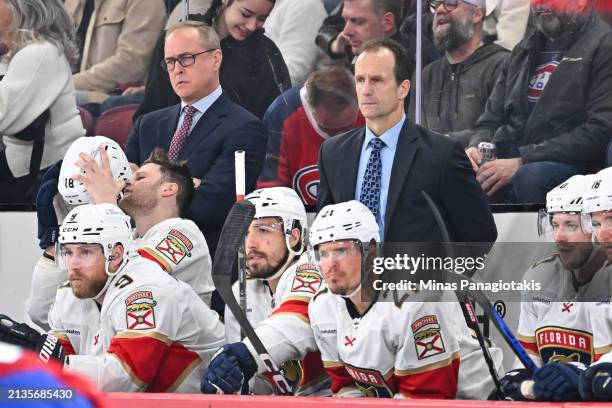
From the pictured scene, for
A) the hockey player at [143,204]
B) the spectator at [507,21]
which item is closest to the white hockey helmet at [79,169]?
the hockey player at [143,204]

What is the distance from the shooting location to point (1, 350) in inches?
39.0

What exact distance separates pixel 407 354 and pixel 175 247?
129 centimetres

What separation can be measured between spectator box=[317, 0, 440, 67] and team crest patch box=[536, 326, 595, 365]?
1.61m

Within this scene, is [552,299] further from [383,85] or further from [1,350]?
[1,350]

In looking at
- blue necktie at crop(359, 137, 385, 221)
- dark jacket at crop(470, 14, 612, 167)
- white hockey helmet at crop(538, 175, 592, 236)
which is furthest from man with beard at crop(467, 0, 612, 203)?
white hockey helmet at crop(538, 175, 592, 236)

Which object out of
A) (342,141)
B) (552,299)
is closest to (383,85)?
(342,141)

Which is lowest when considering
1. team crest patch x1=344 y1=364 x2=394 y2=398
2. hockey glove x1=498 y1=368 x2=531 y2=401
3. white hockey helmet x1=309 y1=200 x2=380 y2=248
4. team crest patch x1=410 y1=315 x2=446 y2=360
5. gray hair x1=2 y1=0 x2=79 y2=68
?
team crest patch x1=344 y1=364 x2=394 y2=398

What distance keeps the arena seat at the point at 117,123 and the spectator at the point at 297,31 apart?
0.81m

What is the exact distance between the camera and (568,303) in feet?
12.4

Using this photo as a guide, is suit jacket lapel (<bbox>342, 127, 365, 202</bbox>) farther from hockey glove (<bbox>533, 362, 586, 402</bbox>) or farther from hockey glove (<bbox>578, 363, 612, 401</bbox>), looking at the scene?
hockey glove (<bbox>578, 363, 612, 401</bbox>)

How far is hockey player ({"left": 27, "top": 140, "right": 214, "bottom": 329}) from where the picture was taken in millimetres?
4605

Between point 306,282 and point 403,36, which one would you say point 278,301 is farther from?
point 403,36

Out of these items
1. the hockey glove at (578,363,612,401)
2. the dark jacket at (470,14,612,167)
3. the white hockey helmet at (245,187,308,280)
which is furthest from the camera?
the dark jacket at (470,14,612,167)

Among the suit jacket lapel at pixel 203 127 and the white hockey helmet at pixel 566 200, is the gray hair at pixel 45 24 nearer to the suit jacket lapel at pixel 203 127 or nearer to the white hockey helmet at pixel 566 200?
the suit jacket lapel at pixel 203 127
